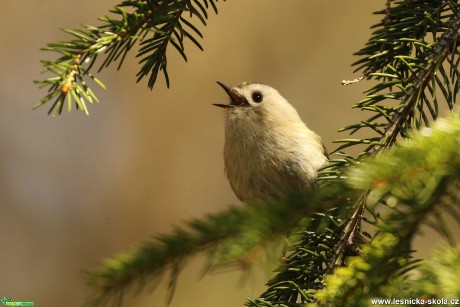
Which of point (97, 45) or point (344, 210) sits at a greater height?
point (97, 45)

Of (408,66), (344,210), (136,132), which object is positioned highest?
(136,132)

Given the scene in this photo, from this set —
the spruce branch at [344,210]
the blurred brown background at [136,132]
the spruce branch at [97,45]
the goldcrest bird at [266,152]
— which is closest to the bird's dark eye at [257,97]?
the goldcrest bird at [266,152]

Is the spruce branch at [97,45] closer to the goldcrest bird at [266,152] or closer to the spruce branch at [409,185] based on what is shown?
the spruce branch at [409,185]

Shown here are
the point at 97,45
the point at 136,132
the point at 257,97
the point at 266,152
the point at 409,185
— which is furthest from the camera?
the point at 136,132

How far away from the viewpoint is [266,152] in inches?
72.7

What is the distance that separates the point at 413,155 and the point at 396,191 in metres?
0.04

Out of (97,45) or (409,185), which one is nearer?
(409,185)

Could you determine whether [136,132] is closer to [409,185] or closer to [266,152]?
[266,152]

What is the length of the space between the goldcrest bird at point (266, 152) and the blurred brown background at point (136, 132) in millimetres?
1328

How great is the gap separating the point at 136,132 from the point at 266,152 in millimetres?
1759

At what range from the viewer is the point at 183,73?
11.2 feet

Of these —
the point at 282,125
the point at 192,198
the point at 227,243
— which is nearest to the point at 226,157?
the point at 282,125

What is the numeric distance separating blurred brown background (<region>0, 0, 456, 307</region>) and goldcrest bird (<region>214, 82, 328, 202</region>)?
52.3 inches

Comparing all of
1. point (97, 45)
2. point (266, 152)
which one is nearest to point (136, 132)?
point (266, 152)
